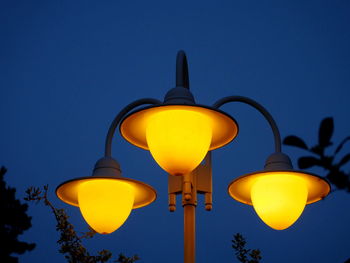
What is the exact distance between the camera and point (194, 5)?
177500mm

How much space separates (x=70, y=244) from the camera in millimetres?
4656

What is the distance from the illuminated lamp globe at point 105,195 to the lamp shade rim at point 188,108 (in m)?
0.26

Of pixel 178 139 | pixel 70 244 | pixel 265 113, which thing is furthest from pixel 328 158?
pixel 70 244

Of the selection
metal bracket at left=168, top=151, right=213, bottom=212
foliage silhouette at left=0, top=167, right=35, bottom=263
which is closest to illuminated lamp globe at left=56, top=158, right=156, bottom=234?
metal bracket at left=168, top=151, right=213, bottom=212

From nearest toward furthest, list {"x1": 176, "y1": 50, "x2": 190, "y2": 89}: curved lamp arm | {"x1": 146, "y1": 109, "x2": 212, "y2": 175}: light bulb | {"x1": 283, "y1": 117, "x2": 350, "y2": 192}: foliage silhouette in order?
{"x1": 283, "y1": 117, "x2": 350, "y2": 192}: foliage silhouette → {"x1": 146, "y1": 109, "x2": 212, "y2": 175}: light bulb → {"x1": 176, "y1": 50, "x2": 190, "y2": 89}: curved lamp arm

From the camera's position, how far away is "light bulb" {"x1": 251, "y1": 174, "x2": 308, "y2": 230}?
417 centimetres

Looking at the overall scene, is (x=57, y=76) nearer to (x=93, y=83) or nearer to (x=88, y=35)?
(x=93, y=83)

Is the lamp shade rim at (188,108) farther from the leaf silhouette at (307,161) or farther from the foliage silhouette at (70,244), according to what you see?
the leaf silhouette at (307,161)

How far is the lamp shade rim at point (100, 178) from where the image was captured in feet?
14.0

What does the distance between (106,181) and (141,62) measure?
145 metres

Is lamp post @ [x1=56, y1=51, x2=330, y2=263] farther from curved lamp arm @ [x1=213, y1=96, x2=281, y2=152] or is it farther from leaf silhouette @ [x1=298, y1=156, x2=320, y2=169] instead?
leaf silhouette @ [x1=298, y1=156, x2=320, y2=169]

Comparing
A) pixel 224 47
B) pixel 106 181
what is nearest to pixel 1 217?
pixel 106 181

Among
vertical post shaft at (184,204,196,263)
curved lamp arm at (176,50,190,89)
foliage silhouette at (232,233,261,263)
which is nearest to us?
foliage silhouette at (232,233,261,263)

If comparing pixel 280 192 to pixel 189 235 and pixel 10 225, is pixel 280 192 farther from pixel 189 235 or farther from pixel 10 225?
pixel 10 225
